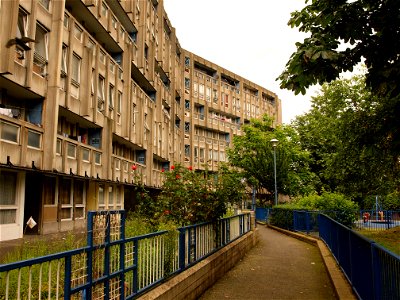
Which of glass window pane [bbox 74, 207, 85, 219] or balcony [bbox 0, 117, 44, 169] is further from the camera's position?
glass window pane [bbox 74, 207, 85, 219]

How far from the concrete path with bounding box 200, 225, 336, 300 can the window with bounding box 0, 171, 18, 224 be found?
861cm

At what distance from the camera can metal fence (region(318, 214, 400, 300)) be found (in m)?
4.50

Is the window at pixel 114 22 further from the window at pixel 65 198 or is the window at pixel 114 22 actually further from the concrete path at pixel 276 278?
the concrete path at pixel 276 278

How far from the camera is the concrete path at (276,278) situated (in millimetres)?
8312

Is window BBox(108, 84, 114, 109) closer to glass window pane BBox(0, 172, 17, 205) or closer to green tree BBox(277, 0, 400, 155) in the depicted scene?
glass window pane BBox(0, 172, 17, 205)

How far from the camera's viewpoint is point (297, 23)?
23.3 feet

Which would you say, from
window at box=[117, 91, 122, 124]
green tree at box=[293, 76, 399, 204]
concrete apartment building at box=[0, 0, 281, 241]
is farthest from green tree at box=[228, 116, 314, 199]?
window at box=[117, 91, 122, 124]

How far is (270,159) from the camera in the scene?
1566 inches

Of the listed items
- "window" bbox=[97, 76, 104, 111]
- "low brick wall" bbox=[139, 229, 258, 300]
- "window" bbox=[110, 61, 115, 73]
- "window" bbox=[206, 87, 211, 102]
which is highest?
"window" bbox=[206, 87, 211, 102]

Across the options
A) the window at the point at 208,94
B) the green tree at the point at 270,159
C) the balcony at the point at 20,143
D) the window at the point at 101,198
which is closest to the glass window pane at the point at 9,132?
the balcony at the point at 20,143

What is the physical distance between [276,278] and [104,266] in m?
6.24

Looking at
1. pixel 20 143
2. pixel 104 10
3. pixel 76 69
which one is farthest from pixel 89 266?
pixel 104 10

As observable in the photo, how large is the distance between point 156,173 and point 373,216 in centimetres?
1744

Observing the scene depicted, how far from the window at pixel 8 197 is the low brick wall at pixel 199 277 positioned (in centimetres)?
836
